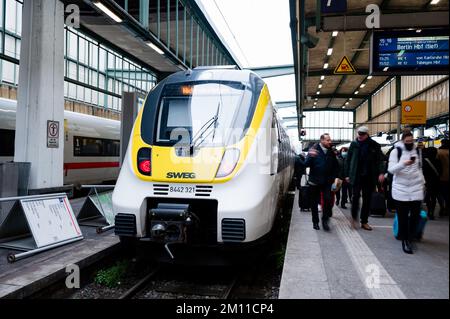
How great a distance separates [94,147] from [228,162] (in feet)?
36.1

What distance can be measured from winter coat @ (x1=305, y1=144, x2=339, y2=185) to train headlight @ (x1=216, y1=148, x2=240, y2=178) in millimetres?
1880

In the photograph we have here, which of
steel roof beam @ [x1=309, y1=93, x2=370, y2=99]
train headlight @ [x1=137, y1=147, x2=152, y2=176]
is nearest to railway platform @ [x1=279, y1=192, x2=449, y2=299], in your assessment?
train headlight @ [x1=137, y1=147, x2=152, y2=176]

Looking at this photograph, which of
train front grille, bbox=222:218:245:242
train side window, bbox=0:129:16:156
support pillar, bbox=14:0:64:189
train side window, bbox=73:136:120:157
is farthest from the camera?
train side window, bbox=73:136:120:157

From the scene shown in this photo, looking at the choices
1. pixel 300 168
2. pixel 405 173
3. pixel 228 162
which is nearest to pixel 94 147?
pixel 300 168

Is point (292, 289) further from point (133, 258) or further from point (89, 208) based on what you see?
point (89, 208)

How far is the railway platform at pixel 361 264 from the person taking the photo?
1.22 metres

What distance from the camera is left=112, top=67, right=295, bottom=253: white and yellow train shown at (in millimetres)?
4496

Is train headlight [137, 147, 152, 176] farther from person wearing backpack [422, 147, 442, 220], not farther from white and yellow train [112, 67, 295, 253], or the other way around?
person wearing backpack [422, 147, 442, 220]

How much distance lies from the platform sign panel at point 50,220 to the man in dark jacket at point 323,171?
3751 millimetres

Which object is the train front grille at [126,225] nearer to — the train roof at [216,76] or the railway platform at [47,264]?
the railway platform at [47,264]

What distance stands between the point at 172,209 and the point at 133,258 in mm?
1864
